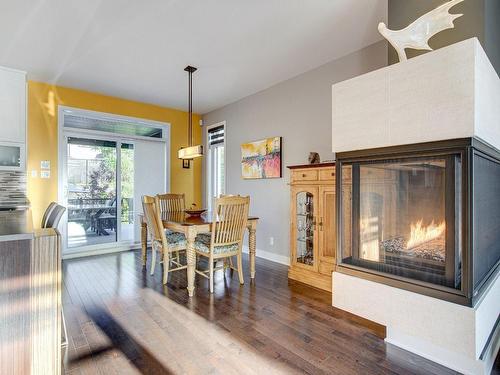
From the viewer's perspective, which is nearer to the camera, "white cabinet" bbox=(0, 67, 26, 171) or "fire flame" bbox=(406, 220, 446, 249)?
"fire flame" bbox=(406, 220, 446, 249)

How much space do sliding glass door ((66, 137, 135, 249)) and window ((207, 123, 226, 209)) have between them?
154 centimetres

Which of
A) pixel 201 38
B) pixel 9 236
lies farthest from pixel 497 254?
pixel 201 38

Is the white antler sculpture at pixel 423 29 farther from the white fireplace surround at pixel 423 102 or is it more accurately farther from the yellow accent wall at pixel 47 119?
the yellow accent wall at pixel 47 119

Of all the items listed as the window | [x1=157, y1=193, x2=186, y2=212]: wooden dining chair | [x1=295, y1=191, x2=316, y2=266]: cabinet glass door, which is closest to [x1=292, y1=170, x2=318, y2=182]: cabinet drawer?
[x1=295, y1=191, x2=316, y2=266]: cabinet glass door

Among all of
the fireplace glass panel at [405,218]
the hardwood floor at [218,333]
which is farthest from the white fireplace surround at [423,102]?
the hardwood floor at [218,333]

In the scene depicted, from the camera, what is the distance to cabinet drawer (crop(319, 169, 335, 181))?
3044 millimetres

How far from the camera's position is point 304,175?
336cm

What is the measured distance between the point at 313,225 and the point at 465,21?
7.29 ft

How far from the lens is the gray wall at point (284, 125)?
3.51 meters

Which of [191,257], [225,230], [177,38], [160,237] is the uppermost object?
[177,38]

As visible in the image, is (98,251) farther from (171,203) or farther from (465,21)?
(465,21)

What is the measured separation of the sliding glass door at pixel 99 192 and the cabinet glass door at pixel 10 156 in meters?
0.86

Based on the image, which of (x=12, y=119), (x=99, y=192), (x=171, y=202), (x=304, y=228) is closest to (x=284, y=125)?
(x=304, y=228)

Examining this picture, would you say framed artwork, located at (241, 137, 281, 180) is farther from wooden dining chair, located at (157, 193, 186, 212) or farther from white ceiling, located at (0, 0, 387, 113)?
wooden dining chair, located at (157, 193, 186, 212)
